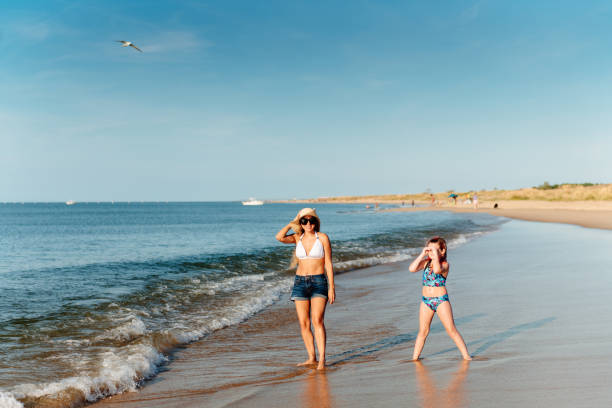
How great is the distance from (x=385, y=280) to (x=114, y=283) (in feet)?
25.0

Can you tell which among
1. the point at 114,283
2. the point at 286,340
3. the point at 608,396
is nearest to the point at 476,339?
the point at 608,396

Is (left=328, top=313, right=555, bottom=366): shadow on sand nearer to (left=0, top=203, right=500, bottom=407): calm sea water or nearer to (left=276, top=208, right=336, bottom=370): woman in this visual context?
(left=276, top=208, right=336, bottom=370): woman

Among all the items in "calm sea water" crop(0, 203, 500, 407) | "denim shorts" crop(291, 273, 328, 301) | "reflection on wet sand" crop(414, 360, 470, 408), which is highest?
"denim shorts" crop(291, 273, 328, 301)

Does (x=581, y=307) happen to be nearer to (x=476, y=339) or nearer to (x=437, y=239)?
(x=476, y=339)

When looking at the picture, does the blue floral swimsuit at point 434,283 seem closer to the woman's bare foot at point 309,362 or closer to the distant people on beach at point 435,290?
the distant people on beach at point 435,290

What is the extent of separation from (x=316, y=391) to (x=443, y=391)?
121cm

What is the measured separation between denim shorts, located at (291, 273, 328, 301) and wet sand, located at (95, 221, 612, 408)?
2.86 feet

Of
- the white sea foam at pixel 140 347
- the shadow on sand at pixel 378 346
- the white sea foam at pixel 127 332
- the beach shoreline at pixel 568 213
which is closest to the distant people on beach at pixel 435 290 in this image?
the shadow on sand at pixel 378 346

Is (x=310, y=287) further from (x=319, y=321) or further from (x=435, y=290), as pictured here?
(x=435, y=290)

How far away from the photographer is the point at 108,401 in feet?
15.6

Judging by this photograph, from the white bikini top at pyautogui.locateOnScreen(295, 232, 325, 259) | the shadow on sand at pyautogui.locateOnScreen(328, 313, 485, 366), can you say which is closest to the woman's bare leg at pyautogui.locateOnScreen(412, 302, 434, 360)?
the shadow on sand at pyautogui.locateOnScreen(328, 313, 485, 366)

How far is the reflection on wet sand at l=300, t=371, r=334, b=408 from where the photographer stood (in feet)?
13.4

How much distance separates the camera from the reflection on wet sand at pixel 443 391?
12.5 ft

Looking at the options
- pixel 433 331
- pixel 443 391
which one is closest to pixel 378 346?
pixel 433 331
